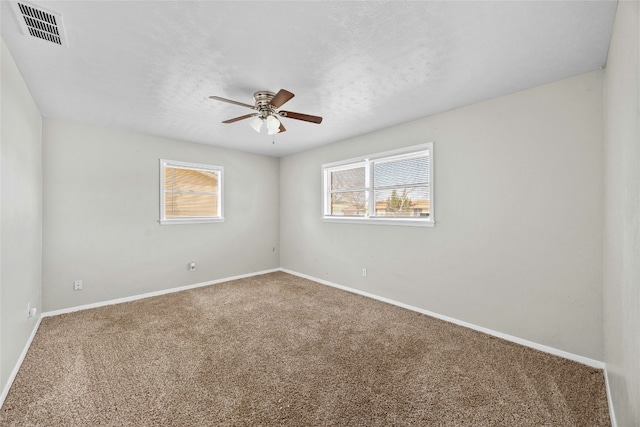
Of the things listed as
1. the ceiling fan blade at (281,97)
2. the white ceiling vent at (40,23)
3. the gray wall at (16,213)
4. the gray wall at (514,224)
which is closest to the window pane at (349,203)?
the gray wall at (514,224)

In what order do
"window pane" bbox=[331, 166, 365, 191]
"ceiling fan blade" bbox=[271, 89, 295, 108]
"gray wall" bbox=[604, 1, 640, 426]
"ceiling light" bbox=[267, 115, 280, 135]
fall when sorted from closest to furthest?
"gray wall" bbox=[604, 1, 640, 426], "ceiling fan blade" bbox=[271, 89, 295, 108], "ceiling light" bbox=[267, 115, 280, 135], "window pane" bbox=[331, 166, 365, 191]

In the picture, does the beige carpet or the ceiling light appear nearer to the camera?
the beige carpet

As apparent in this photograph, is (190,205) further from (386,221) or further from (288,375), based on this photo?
(288,375)

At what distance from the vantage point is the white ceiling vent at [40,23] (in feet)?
5.20

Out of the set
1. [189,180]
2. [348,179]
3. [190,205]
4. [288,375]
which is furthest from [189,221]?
[288,375]

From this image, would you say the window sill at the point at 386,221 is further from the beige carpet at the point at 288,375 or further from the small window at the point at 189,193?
the small window at the point at 189,193

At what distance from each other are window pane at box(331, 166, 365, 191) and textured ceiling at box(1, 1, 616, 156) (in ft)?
4.50

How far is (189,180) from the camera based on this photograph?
15.5 feet

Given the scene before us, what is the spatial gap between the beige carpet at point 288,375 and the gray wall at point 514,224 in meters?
0.34

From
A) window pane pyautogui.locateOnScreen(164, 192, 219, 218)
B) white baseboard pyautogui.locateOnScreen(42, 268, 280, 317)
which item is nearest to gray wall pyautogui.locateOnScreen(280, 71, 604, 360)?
white baseboard pyautogui.locateOnScreen(42, 268, 280, 317)

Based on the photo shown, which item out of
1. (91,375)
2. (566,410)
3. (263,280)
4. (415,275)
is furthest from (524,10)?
(263,280)

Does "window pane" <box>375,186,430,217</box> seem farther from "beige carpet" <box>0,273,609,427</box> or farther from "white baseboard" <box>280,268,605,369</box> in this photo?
"beige carpet" <box>0,273,609,427</box>

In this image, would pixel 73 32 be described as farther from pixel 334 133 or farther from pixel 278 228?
pixel 278 228

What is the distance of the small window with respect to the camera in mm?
4410
